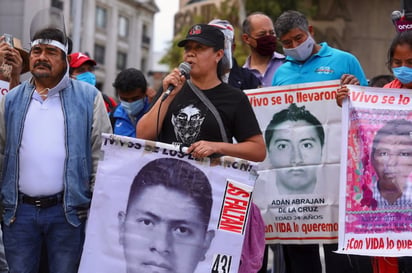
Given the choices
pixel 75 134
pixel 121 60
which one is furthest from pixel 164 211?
pixel 121 60

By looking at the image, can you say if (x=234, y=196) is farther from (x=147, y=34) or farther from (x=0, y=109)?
(x=147, y=34)

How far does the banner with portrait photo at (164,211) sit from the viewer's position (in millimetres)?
5203

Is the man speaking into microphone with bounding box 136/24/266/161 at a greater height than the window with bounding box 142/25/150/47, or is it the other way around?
the window with bounding box 142/25/150/47

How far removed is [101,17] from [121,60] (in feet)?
16.4

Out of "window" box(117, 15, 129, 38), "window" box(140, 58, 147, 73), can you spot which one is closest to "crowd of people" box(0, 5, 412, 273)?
"window" box(117, 15, 129, 38)

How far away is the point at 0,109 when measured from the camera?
570cm

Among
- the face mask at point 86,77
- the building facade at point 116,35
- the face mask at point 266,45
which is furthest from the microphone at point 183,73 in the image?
the building facade at point 116,35

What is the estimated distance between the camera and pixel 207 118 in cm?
543

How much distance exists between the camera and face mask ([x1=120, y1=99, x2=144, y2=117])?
8023mm

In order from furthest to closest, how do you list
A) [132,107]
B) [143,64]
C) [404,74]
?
[143,64]
[132,107]
[404,74]

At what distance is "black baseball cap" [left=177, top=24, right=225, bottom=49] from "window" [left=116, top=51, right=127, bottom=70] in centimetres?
6271

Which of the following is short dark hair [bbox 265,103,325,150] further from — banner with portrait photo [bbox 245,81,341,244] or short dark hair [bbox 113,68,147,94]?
short dark hair [bbox 113,68,147,94]

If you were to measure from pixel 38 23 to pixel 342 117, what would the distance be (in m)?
2.16

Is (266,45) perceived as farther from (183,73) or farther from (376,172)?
(183,73)
